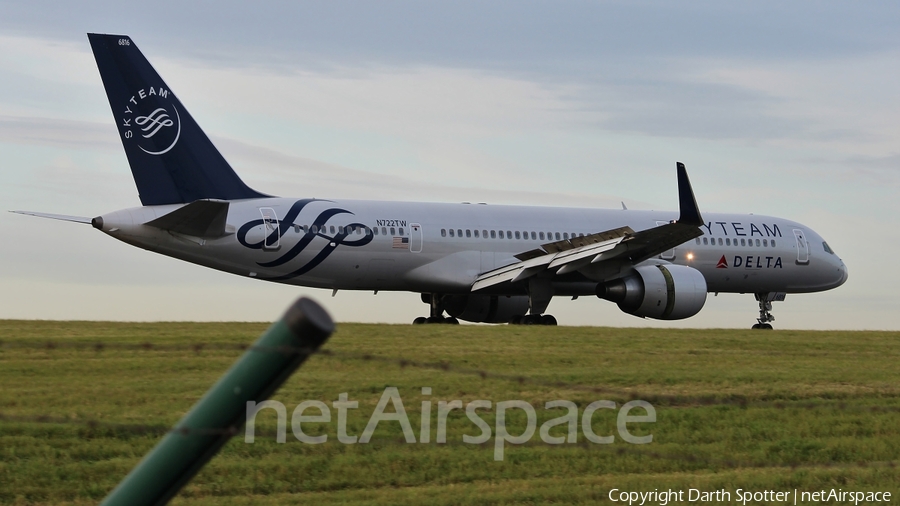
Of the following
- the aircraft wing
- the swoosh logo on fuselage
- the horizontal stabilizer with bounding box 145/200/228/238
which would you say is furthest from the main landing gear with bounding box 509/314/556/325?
the horizontal stabilizer with bounding box 145/200/228/238

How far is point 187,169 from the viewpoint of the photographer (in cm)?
2639

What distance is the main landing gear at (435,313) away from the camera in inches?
1228

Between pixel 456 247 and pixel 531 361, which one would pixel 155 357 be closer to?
pixel 531 361

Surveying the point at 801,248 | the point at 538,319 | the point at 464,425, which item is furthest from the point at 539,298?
the point at 464,425

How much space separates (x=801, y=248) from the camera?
109 ft

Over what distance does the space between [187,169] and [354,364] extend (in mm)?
12040

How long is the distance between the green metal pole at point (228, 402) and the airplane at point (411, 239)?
2013 cm

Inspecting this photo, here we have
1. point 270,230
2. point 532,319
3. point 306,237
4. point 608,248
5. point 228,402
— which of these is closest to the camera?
point 228,402

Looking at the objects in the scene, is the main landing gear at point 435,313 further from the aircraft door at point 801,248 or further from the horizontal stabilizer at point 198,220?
the aircraft door at point 801,248

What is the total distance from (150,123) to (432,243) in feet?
23.6

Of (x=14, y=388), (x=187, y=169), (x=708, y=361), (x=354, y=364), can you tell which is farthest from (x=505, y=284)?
(x=14, y=388)

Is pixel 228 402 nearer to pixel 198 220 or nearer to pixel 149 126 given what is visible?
pixel 198 220

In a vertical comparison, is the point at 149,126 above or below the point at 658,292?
above

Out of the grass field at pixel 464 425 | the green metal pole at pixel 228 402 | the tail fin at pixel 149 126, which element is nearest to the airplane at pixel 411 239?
the tail fin at pixel 149 126
